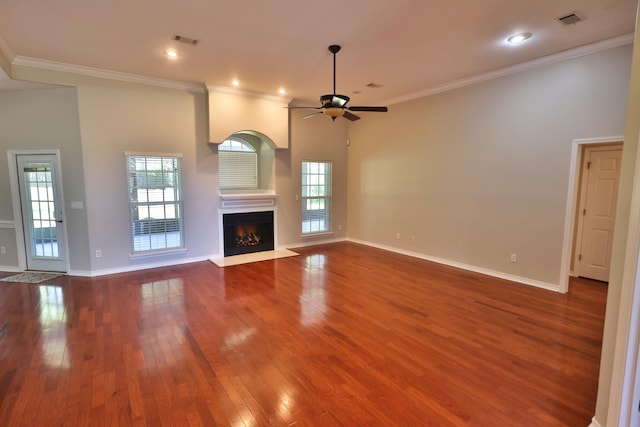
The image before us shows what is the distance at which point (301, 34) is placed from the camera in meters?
3.58

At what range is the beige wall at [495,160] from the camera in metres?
4.05

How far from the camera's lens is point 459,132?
540 cm

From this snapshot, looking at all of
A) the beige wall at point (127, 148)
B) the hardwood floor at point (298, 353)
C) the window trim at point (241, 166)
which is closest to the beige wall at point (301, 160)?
the window trim at point (241, 166)

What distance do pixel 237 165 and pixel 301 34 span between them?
376 cm

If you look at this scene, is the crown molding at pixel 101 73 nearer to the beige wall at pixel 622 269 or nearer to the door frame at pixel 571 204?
the beige wall at pixel 622 269

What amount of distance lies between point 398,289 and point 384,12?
344 centimetres

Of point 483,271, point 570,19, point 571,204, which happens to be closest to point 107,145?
point 570,19

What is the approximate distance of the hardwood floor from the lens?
7.07 feet

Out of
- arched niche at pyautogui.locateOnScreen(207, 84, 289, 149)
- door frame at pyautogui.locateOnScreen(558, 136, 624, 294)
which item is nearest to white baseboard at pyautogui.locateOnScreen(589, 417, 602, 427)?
door frame at pyautogui.locateOnScreen(558, 136, 624, 294)

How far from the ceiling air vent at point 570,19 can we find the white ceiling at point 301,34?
0.18ft

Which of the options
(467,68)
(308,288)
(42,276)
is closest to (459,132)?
(467,68)

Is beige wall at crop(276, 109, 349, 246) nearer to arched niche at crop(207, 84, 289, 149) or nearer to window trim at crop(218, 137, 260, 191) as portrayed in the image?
arched niche at crop(207, 84, 289, 149)

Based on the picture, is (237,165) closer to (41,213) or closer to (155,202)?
(155,202)

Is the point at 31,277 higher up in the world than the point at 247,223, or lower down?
lower down
